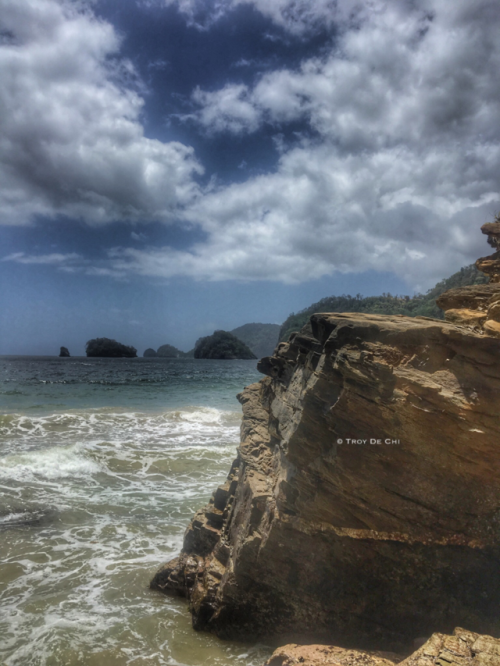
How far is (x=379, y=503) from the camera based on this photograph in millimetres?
4531

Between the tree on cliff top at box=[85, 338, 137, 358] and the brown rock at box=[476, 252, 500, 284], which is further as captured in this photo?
the tree on cliff top at box=[85, 338, 137, 358]

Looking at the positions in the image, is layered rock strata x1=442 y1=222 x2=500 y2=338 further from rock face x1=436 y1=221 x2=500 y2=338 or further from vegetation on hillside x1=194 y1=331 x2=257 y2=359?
vegetation on hillside x1=194 y1=331 x2=257 y2=359

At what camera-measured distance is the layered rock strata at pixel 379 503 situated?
4109 mm

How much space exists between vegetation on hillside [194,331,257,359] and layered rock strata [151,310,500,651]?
14842 centimetres

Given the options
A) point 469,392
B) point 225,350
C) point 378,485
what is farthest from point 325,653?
point 225,350

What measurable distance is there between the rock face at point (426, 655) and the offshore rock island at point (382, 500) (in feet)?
2.91

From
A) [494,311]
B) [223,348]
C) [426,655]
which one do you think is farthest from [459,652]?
[223,348]

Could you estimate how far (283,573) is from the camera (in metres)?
4.89

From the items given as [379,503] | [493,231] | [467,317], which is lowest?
[379,503]

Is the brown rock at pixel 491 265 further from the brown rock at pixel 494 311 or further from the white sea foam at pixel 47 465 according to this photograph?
the white sea foam at pixel 47 465

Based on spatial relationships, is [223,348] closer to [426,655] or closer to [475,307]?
[475,307]

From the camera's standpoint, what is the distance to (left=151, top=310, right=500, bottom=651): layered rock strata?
4.11 metres

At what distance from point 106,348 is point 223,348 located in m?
48.3

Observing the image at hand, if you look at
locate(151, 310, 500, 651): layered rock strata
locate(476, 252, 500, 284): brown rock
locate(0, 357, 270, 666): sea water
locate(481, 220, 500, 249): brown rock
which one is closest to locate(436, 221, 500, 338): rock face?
locate(476, 252, 500, 284): brown rock
